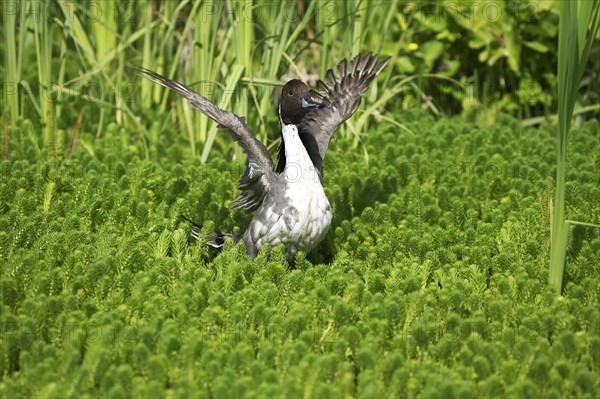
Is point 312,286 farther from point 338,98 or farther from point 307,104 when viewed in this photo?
point 338,98

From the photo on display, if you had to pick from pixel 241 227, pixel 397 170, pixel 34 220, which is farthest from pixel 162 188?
pixel 397 170

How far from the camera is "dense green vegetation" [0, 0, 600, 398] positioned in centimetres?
384

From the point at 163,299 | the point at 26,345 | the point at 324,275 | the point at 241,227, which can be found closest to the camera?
the point at 26,345

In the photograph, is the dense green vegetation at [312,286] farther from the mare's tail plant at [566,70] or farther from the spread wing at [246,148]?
the spread wing at [246,148]

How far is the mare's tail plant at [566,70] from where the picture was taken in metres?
4.16

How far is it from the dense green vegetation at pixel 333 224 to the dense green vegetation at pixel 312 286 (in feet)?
0.04

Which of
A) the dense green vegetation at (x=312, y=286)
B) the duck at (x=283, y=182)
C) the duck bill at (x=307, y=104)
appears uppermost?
the duck bill at (x=307, y=104)

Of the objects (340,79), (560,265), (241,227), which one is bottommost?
(241,227)

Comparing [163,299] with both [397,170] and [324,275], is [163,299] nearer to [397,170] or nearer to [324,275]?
[324,275]

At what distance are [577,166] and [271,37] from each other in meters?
2.27

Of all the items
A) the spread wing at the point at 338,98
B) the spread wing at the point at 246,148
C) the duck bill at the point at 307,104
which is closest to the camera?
the spread wing at the point at 246,148

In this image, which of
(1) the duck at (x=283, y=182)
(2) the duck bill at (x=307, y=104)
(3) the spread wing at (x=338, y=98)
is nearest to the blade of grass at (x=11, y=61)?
(1) the duck at (x=283, y=182)

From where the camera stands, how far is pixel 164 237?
16.6ft

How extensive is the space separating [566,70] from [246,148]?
169 cm
